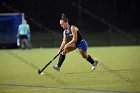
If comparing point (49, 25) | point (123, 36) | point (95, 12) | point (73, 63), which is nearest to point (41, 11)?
point (49, 25)

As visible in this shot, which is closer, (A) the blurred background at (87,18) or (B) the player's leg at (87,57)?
(B) the player's leg at (87,57)

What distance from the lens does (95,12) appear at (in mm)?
24953

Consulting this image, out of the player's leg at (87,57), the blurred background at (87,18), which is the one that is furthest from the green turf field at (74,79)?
the blurred background at (87,18)

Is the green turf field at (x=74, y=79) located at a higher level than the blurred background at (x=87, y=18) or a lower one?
higher

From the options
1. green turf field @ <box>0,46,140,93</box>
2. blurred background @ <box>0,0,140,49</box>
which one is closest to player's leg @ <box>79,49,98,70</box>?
green turf field @ <box>0,46,140,93</box>

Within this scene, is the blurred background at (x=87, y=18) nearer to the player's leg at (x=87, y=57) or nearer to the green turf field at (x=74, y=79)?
the green turf field at (x=74, y=79)

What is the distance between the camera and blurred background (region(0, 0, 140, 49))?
25000 millimetres

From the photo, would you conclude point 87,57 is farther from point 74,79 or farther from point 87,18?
point 87,18

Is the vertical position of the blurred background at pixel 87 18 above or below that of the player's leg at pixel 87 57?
below

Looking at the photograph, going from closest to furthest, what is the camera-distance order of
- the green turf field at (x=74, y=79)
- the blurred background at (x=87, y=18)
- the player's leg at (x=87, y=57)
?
the green turf field at (x=74, y=79), the player's leg at (x=87, y=57), the blurred background at (x=87, y=18)

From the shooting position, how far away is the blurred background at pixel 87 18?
82.0ft

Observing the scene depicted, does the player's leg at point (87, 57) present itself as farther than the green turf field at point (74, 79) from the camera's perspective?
Yes

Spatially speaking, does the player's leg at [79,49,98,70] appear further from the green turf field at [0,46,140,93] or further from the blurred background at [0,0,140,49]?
the blurred background at [0,0,140,49]

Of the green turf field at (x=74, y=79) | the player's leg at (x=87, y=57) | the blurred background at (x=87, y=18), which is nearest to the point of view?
the green turf field at (x=74, y=79)
